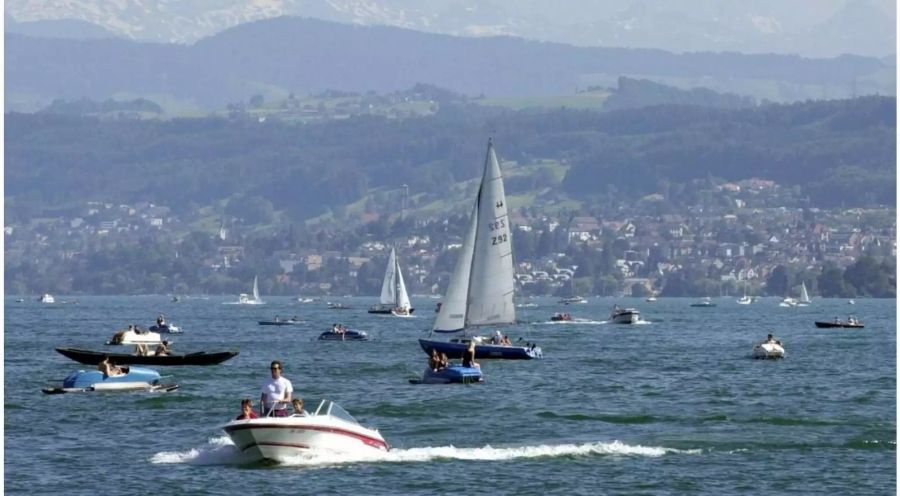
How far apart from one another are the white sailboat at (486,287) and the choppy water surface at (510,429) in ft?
5.98

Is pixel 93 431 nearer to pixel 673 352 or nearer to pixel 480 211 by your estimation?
pixel 480 211

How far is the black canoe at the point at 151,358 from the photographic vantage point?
106 m

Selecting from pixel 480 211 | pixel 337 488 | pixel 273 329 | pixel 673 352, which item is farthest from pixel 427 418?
pixel 273 329

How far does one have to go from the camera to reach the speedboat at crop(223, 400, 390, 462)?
54.9 meters

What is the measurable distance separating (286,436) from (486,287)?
179 feet

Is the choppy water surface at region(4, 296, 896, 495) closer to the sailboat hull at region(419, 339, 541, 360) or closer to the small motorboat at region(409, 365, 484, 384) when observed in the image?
the sailboat hull at region(419, 339, 541, 360)

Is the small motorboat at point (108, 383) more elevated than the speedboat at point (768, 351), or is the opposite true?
the speedboat at point (768, 351)

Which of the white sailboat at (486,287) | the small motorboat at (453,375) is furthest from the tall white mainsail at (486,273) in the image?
the small motorboat at (453,375)

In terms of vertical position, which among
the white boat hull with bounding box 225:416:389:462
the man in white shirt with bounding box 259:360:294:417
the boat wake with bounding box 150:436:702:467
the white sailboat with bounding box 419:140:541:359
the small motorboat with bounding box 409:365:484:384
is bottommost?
the boat wake with bounding box 150:436:702:467

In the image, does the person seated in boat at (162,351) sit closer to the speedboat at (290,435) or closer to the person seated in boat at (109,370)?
the person seated in boat at (109,370)

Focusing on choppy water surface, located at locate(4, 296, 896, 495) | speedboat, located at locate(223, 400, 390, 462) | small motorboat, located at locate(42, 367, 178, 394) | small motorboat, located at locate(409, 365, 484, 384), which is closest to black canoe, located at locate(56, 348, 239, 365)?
choppy water surface, located at locate(4, 296, 896, 495)

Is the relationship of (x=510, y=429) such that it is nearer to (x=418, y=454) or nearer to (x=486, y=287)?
(x=418, y=454)

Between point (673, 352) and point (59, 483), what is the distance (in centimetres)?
8275

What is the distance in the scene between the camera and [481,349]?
109 m
